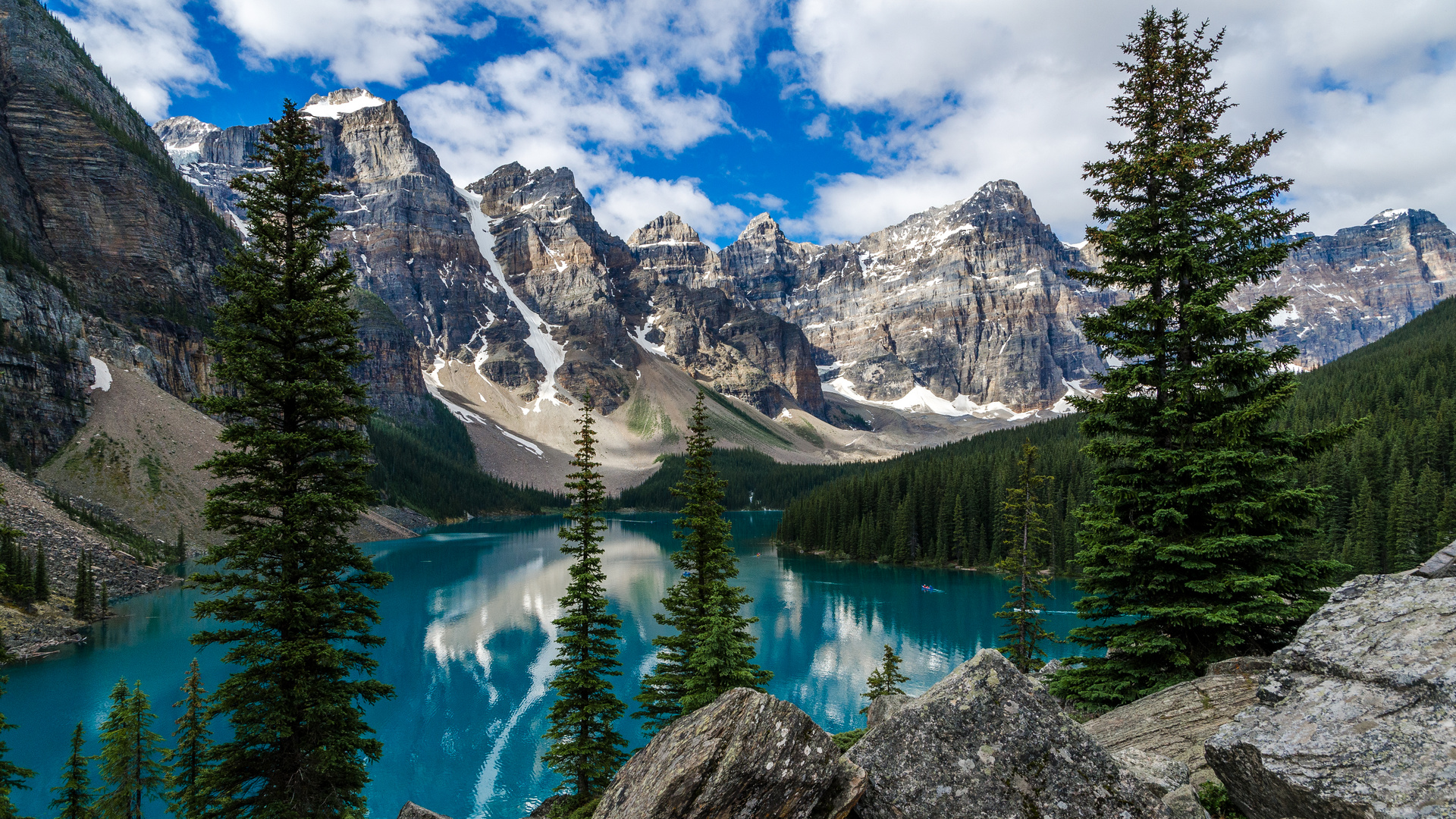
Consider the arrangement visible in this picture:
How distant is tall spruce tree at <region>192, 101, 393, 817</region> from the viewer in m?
13.1

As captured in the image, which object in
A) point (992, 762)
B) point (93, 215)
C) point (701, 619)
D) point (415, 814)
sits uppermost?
point (93, 215)

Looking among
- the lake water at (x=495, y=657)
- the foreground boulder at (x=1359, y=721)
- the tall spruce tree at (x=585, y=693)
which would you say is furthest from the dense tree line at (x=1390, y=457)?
the tall spruce tree at (x=585, y=693)

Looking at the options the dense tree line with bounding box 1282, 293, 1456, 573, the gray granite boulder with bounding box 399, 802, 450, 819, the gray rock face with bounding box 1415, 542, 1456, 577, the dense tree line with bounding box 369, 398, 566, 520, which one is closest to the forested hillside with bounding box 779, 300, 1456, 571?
the dense tree line with bounding box 1282, 293, 1456, 573

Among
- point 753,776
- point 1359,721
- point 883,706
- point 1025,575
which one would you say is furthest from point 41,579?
point 1359,721

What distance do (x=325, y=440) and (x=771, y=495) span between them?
602ft

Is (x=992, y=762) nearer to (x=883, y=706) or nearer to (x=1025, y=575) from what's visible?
(x=883, y=706)

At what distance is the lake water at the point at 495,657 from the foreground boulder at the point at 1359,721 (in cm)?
2770

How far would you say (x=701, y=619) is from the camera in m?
19.2

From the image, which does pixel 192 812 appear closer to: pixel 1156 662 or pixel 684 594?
pixel 684 594

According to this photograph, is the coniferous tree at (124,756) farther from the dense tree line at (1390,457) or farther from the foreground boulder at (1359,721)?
the dense tree line at (1390,457)

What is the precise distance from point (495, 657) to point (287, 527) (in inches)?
1601

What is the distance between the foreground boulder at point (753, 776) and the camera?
6.89m

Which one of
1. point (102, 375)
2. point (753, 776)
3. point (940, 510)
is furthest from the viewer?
point (102, 375)

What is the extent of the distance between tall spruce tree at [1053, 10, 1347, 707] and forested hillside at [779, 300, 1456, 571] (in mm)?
33769
